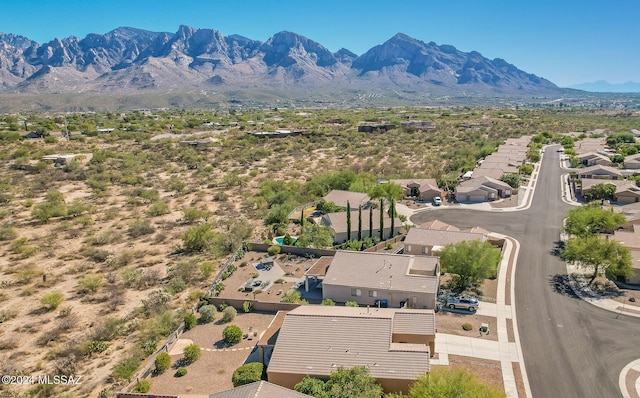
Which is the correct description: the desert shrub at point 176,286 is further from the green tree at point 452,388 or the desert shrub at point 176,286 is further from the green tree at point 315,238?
the green tree at point 452,388

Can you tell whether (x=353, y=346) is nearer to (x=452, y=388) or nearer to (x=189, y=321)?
(x=452, y=388)

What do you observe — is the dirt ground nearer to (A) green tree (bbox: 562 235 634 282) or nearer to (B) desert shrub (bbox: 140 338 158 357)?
(B) desert shrub (bbox: 140 338 158 357)

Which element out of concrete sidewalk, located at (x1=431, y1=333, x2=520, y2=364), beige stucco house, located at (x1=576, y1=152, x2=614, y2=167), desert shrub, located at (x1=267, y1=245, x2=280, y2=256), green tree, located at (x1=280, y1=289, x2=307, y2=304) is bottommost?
concrete sidewalk, located at (x1=431, y1=333, x2=520, y2=364)

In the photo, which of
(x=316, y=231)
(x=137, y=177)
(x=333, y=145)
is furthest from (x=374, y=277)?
(x=333, y=145)

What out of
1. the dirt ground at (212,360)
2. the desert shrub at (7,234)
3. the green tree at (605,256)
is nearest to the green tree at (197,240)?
the dirt ground at (212,360)

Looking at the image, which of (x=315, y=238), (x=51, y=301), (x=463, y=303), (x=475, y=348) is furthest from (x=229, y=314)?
(x=463, y=303)

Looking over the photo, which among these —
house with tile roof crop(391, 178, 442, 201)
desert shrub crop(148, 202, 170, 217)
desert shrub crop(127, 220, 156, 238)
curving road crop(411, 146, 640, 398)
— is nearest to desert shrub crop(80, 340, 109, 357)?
desert shrub crop(127, 220, 156, 238)

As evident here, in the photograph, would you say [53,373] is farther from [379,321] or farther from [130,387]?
[379,321]
